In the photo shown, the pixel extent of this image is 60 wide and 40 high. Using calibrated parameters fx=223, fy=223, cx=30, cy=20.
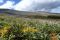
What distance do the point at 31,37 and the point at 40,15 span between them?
15.7 feet

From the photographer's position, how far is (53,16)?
12.5 meters

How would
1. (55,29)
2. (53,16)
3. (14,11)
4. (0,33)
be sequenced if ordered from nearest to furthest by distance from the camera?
1. (0,33)
2. (55,29)
3. (53,16)
4. (14,11)

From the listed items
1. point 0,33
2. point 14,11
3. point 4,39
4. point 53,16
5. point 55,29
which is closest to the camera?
point 4,39

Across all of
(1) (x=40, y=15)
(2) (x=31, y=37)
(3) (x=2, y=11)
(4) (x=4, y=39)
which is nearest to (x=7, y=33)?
(4) (x=4, y=39)

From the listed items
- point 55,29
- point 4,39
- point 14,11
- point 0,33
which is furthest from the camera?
point 14,11

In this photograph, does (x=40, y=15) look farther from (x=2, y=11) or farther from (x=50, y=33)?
(x=50, y=33)

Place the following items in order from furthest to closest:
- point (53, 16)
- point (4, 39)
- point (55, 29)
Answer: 1. point (53, 16)
2. point (55, 29)
3. point (4, 39)

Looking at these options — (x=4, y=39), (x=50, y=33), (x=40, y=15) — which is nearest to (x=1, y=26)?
(x=4, y=39)

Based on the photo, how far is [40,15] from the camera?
1273 centimetres

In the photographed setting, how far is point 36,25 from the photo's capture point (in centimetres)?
Answer: 964

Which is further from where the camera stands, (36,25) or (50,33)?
(36,25)

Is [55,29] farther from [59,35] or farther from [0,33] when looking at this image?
[0,33]

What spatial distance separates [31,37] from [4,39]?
38.3 inches

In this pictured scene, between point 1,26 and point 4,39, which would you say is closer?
point 4,39
